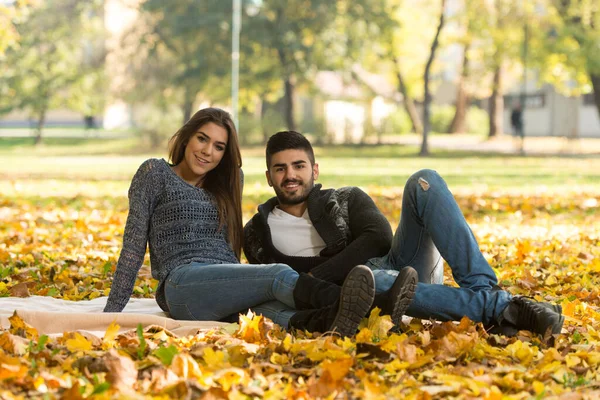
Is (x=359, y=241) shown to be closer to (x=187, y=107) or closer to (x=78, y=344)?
(x=78, y=344)

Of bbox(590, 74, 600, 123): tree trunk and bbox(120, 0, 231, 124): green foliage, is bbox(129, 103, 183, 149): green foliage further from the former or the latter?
bbox(590, 74, 600, 123): tree trunk

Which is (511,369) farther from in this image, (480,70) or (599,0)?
(480,70)

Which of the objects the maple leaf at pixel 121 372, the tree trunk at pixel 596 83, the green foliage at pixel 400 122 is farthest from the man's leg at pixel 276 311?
the green foliage at pixel 400 122

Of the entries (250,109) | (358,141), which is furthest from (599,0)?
(250,109)

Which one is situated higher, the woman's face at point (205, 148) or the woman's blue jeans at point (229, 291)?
the woman's face at point (205, 148)

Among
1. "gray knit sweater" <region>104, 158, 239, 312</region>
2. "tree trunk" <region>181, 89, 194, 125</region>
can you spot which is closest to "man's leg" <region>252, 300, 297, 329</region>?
"gray knit sweater" <region>104, 158, 239, 312</region>

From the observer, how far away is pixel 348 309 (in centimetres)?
436

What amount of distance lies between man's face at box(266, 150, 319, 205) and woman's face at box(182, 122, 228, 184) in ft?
1.08

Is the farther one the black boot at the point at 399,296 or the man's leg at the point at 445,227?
the man's leg at the point at 445,227

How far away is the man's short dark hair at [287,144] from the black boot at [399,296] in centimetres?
110

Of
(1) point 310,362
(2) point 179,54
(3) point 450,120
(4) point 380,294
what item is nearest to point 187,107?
(2) point 179,54

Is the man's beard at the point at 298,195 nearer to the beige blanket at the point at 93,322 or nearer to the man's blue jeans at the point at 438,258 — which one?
the man's blue jeans at the point at 438,258

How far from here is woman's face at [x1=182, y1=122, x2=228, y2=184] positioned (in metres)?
5.44

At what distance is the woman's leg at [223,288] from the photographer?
4.85m
